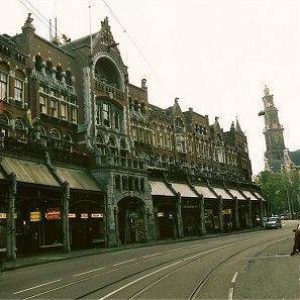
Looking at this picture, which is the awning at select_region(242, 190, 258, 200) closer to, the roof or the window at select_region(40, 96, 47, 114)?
the window at select_region(40, 96, 47, 114)

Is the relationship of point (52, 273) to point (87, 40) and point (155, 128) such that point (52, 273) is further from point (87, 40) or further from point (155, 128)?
point (155, 128)

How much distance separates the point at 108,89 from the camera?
4584cm

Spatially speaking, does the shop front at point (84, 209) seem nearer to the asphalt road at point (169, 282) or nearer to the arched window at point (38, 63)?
the arched window at point (38, 63)

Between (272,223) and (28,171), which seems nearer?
(28,171)

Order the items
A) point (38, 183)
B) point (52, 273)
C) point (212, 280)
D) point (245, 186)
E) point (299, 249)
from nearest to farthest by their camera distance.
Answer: point (212, 280)
point (52, 273)
point (299, 249)
point (38, 183)
point (245, 186)

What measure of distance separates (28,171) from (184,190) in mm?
23876

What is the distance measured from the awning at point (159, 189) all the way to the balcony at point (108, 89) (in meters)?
10.2

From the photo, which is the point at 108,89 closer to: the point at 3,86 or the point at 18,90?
the point at 18,90

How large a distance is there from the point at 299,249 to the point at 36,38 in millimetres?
28946

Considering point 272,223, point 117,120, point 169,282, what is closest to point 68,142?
point 117,120

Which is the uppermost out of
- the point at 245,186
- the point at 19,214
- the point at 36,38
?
the point at 36,38

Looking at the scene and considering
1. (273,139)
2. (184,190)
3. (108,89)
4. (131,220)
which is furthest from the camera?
(273,139)

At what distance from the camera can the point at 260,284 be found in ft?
42.3

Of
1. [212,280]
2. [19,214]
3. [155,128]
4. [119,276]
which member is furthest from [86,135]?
[212,280]
